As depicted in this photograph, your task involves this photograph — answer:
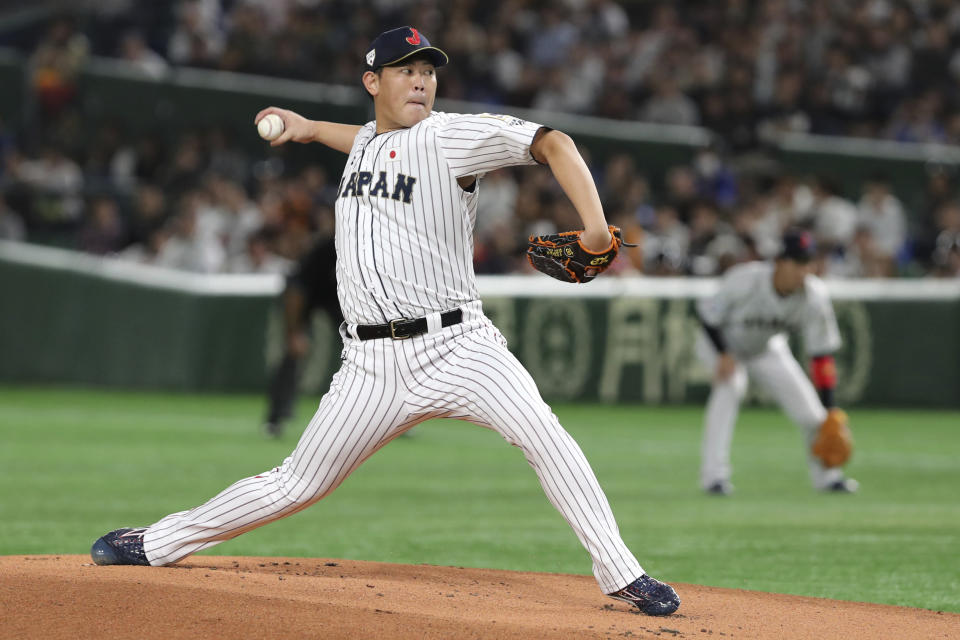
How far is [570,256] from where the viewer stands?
489cm

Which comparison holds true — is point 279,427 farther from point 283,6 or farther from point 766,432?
point 283,6

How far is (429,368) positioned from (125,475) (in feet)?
20.1

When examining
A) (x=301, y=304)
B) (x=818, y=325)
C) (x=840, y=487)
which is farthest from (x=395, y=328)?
(x=301, y=304)

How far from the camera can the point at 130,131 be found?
22281mm

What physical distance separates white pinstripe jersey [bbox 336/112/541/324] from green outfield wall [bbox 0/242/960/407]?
12859mm

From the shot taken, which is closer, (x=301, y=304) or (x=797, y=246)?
(x=797, y=246)

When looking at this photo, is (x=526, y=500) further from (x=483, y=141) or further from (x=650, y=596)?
(x=483, y=141)

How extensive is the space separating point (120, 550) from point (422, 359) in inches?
55.4

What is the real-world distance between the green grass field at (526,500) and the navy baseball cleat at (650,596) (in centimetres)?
144

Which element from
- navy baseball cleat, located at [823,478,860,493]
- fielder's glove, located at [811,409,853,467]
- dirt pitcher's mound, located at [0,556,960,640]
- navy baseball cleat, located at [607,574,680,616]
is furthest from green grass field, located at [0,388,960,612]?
navy baseball cleat, located at [607,574,680,616]

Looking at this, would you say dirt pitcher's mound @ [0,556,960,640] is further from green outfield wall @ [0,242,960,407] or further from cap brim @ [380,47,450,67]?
green outfield wall @ [0,242,960,407]

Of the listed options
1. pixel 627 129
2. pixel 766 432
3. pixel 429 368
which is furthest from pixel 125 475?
pixel 627 129

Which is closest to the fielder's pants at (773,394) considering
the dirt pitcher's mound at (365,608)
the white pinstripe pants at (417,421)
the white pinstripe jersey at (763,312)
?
the white pinstripe jersey at (763,312)

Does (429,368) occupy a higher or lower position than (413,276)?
lower
